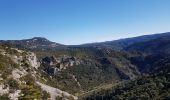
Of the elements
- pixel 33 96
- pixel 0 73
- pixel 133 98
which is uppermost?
pixel 0 73

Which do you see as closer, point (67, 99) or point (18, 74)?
point (18, 74)

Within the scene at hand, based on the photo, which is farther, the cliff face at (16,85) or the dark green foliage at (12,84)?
the dark green foliage at (12,84)

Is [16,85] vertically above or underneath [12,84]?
underneath

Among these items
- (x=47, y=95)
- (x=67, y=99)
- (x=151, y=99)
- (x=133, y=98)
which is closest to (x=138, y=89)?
(x=133, y=98)

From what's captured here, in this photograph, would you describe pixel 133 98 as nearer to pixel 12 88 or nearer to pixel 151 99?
pixel 151 99

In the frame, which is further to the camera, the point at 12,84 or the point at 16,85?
the point at 12,84

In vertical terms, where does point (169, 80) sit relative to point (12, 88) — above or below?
below

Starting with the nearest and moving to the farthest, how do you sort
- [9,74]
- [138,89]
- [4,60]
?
[9,74], [4,60], [138,89]

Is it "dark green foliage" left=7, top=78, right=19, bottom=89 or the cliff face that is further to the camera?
"dark green foliage" left=7, top=78, right=19, bottom=89

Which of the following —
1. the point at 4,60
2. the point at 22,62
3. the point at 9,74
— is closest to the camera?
the point at 9,74

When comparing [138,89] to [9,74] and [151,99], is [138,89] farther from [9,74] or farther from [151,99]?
[9,74]
